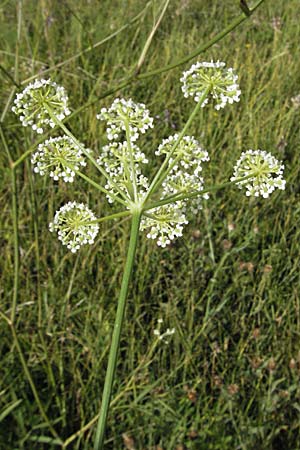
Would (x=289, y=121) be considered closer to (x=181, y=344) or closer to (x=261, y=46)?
(x=261, y=46)

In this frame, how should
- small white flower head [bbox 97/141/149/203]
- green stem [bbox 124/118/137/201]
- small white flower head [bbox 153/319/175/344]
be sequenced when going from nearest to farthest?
green stem [bbox 124/118/137/201] → small white flower head [bbox 97/141/149/203] → small white flower head [bbox 153/319/175/344]

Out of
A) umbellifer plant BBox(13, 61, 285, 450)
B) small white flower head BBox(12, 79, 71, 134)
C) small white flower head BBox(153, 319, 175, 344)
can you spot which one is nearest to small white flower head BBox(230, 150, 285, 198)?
umbellifer plant BBox(13, 61, 285, 450)

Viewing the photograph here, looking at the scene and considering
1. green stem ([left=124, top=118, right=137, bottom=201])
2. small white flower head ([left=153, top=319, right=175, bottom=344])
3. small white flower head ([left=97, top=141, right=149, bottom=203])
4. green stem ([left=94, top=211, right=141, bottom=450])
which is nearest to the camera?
green stem ([left=94, top=211, right=141, bottom=450])

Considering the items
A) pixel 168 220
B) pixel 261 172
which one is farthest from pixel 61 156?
pixel 261 172

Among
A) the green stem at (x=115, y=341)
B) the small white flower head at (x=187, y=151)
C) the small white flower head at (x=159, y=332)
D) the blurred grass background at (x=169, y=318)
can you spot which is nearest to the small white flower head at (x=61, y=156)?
the small white flower head at (x=187, y=151)

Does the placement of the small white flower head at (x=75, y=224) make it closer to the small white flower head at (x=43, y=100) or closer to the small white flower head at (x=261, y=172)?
the small white flower head at (x=43, y=100)

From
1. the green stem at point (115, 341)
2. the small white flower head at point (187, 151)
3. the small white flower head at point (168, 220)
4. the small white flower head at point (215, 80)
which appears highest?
the small white flower head at point (215, 80)

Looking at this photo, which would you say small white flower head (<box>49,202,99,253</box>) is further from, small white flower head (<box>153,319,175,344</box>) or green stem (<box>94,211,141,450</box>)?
small white flower head (<box>153,319,175,344</box>)

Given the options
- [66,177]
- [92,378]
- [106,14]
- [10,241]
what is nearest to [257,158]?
[66,177]

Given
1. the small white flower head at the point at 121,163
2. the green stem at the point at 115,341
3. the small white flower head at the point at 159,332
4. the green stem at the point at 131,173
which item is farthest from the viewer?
the small white flower head at the point at 159,332
